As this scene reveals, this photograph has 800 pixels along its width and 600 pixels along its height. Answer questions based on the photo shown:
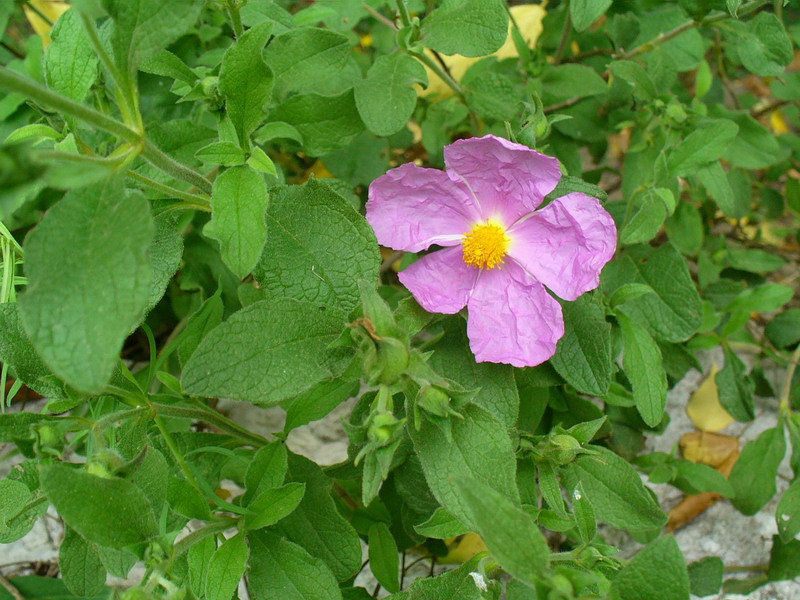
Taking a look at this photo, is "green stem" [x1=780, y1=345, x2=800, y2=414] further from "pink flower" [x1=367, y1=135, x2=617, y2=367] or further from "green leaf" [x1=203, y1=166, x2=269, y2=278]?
"green leaf" [x1=203, y1=166, x2=269, y2=278]

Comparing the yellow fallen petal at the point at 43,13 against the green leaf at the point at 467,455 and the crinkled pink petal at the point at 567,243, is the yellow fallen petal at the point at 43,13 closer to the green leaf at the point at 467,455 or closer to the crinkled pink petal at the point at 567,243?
the crinkled pink petal at the point at 567,243

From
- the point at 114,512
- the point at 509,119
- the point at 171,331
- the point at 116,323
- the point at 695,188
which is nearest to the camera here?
the point at 116,323

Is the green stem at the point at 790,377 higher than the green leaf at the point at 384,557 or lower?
lower

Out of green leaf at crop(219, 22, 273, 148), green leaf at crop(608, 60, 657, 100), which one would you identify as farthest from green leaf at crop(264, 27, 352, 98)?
green leaf at crop(608, 60, 657, 100)

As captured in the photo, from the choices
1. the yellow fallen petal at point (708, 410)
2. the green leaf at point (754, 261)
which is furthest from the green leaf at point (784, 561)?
the green leaf at point (754, 261)

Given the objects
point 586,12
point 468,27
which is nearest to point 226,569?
point 468,27

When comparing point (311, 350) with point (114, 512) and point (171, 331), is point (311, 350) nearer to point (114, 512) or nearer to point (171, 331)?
point (114, 512)

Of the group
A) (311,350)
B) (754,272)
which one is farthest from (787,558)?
(311,350)
